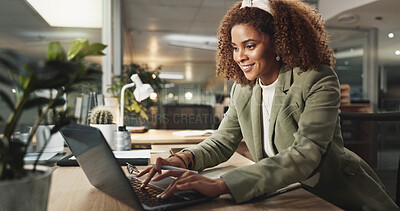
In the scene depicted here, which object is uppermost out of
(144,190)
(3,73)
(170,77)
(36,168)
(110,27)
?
(110,27)

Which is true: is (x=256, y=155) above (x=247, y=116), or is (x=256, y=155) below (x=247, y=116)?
below

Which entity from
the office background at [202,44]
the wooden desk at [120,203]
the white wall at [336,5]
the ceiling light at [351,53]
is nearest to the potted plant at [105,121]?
the wooden desk at [120,203]

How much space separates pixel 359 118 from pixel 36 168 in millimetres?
1198

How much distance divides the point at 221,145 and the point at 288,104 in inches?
11.9

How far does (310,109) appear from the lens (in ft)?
2.94

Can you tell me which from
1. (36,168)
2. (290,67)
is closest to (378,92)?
(290,67)

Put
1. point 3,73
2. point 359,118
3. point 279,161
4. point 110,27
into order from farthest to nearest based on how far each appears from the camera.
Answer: point 110,27 < point 359,118 < point 279,161 < point 3,73

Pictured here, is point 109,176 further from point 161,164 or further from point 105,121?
point 105,121

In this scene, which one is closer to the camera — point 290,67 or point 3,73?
point 3,73

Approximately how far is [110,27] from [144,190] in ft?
10.3

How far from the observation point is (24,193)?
448mm

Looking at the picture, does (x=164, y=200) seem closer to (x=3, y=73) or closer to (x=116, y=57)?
(x=3, y=73)

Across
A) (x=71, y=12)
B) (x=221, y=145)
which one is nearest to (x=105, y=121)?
(x=221, y=145)

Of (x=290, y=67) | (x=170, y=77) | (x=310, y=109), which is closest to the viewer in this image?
(x=310, y=109)
